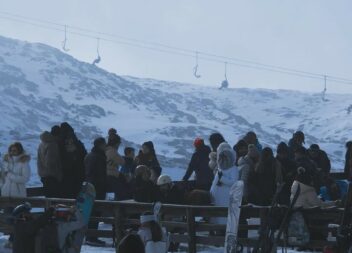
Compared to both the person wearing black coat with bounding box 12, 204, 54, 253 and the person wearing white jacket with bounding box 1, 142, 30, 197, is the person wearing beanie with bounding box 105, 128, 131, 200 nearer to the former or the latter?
the person wearing white jacket with bounding box 1, 142, 30, 197

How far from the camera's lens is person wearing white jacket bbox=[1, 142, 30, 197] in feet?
40.8

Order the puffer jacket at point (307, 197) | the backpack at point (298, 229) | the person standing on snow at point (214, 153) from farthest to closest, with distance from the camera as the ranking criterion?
the person standing on snow at point (214, 153) < the puffer jacket at point (307, 197) < the backpack at point (298, 229)

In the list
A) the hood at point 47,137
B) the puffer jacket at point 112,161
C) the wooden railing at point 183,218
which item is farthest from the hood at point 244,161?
the hood at point 47,137

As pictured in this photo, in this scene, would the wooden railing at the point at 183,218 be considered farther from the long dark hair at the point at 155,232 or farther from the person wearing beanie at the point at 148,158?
the long dark hair at the point at 155,232

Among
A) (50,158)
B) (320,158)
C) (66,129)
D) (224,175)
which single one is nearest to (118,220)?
(50,158)

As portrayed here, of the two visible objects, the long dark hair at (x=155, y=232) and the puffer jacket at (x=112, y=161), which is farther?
the puffer jacket at (x=112, y=161)

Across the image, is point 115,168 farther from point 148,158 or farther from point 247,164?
point 247,164

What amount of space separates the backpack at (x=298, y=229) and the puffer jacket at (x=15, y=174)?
4.19m

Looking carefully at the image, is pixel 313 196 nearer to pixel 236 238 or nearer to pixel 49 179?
pixel 236 238

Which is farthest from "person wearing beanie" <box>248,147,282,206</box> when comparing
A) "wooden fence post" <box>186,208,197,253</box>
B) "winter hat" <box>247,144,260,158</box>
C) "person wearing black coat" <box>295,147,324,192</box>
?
"wooden fence post" <box>186,208,197,253</box>

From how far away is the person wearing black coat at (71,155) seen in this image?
1218cm

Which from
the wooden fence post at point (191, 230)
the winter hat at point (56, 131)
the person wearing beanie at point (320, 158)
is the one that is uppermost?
the winter hat at point (56, 131)

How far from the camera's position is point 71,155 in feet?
40.0

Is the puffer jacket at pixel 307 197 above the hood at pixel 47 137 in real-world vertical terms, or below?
below
